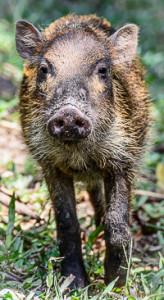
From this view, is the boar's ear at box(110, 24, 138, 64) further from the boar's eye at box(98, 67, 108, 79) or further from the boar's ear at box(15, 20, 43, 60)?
the boar's ear at box(15, 20, 43, 60)

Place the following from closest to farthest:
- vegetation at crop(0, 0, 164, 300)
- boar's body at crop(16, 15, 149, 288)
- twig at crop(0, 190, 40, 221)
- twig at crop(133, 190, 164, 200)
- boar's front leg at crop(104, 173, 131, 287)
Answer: vegetation at crop(0, 0, 164, 300) < boar's body at crop(16, 15, 149, 288) < boar's front leg at crop(104, 173, 131, 287) < twig at crop(0, 190, 40, 221) < twig at crop(133, 190, 164, 200)

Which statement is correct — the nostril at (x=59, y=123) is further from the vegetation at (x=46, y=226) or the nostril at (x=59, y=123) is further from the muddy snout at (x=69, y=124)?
the vegetation at (x=46, y=226)

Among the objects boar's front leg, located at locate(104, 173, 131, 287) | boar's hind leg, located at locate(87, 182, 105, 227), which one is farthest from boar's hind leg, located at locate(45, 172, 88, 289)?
boar's hind leg, located at locate(87, 182, 105, 227)

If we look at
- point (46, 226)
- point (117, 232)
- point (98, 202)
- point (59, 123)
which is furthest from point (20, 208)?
point (59, 123)

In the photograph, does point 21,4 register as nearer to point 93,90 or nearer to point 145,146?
point 145,146

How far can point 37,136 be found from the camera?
5051 millimetres

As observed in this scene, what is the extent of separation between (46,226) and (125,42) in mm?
1987

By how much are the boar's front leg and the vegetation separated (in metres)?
0.13

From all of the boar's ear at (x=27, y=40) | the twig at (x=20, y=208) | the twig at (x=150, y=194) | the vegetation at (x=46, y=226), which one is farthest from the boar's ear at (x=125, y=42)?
the twig at (x=150, y=194)

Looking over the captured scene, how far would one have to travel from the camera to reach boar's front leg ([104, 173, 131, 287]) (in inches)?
185

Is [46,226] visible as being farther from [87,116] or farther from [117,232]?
[87,116]

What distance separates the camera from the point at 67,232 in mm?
4828

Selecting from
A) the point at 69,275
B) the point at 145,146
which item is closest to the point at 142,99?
the point at 145,146

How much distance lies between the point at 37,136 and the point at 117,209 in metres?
0.99
